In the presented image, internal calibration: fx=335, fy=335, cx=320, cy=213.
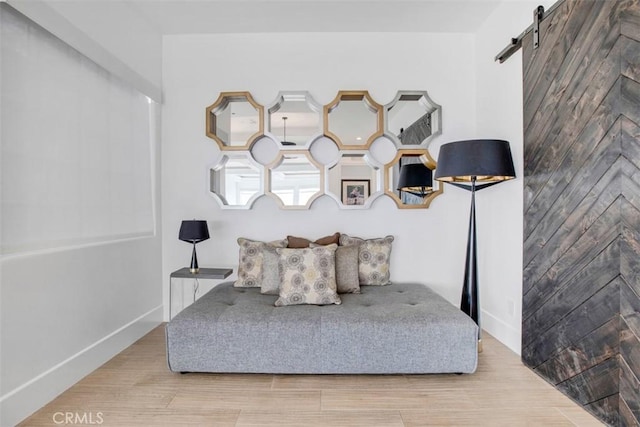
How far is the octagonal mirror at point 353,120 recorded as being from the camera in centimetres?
304

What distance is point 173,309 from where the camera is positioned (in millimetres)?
3135

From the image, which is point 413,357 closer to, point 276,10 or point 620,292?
point 620,292

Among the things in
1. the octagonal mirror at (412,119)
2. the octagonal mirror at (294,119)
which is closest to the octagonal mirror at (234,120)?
the octagonal mirror at (294,119)

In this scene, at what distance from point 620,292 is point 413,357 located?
3.57 ft

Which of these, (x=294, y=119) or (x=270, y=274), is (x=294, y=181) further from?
(x=270, y=274)

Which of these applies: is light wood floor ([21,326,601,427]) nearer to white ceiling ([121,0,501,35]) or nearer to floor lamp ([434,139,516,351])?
floor lamp ([434,139,516,351])

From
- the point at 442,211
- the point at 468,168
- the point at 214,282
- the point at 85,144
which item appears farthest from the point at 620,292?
the point at 85,144

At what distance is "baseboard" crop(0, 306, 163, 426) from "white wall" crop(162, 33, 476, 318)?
2.27ft

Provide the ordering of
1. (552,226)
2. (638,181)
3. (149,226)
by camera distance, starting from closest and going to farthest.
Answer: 1. (638,181)
2. (552,226)
3. (149,226)

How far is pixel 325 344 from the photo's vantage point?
2064 millimetres

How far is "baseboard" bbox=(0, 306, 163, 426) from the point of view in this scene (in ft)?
5.31

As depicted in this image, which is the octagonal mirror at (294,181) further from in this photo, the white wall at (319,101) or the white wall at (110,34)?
the white wall at (110,34)

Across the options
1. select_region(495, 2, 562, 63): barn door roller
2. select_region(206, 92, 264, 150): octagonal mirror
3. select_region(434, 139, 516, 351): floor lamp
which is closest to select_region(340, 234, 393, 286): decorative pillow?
select_region(434, 139, 516, 351): floor lamp

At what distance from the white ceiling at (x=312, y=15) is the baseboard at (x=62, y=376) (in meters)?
2.51
